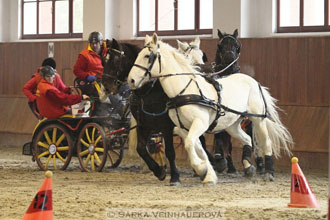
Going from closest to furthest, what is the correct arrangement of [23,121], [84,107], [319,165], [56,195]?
[56,195] < [84,107] < [319,165] < [23,121]

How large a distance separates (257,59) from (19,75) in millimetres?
5417

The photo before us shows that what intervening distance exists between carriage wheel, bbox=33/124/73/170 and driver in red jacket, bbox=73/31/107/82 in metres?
0.79

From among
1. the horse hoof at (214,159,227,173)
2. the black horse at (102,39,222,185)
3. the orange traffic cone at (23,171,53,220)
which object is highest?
the black horse at (102,39,222,185)

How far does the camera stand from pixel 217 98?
866 cm

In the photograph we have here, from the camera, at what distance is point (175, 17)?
1338 cm

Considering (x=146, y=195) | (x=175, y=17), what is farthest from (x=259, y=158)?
(x=175, y=17)

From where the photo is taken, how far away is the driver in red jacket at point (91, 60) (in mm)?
10359

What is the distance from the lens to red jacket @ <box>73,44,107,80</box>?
10.4m

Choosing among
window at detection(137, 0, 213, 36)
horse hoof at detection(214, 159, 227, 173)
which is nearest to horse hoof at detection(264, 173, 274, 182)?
horse hoof at detection(214, 159, 227, 173)

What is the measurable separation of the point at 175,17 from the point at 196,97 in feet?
17.2

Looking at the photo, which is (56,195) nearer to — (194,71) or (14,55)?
(194,71)

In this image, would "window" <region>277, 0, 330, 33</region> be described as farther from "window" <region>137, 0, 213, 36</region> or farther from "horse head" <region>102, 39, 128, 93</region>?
"horse head" <region>102, 39, 128, 93</region>

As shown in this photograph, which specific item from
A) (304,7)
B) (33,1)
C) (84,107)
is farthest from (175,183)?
(33,1)

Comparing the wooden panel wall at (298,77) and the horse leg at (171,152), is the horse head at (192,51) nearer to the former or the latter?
the horse leg at (171,152)
